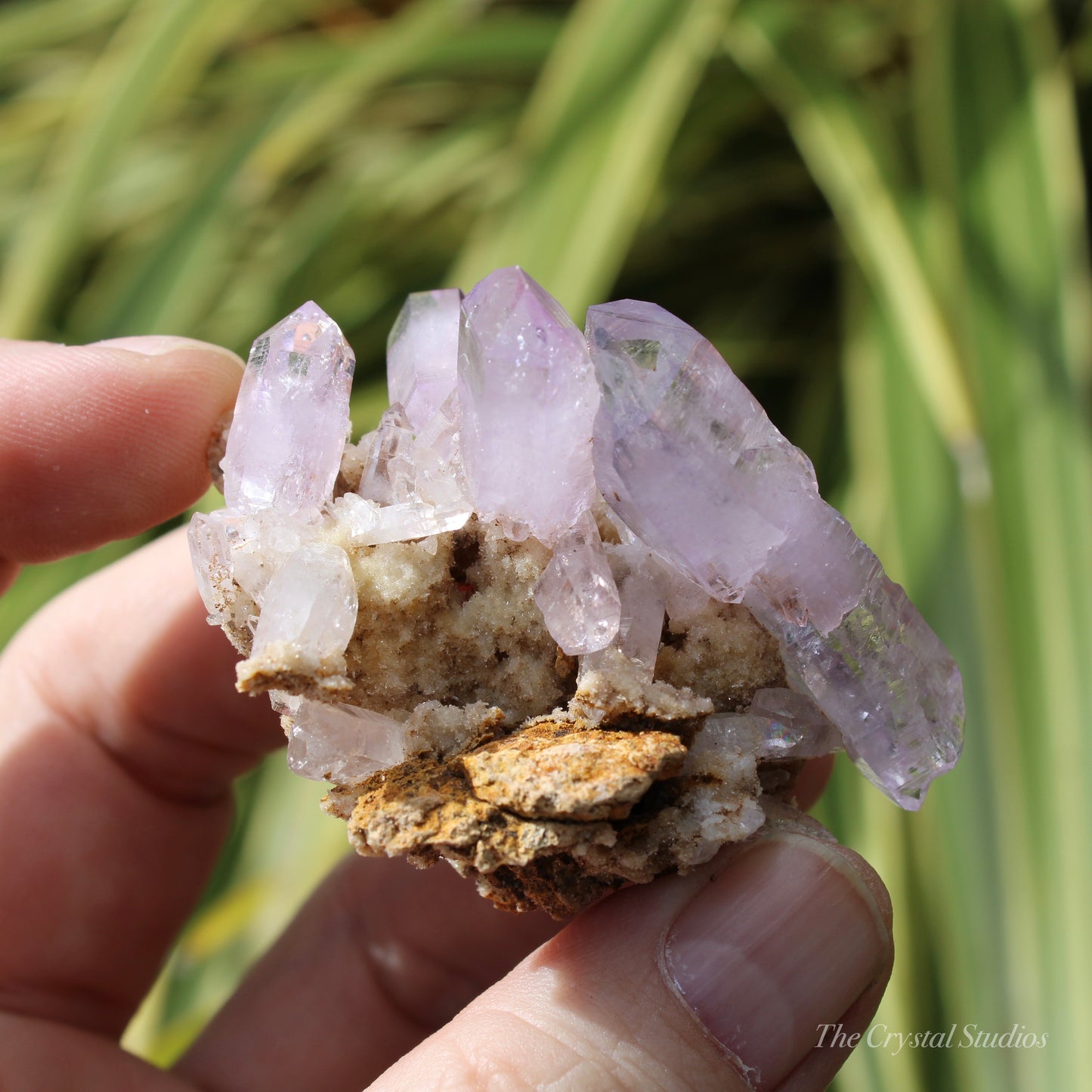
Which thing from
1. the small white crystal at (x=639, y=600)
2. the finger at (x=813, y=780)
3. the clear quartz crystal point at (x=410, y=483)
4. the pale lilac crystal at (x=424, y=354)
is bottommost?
the finger at (x=813, y=780)

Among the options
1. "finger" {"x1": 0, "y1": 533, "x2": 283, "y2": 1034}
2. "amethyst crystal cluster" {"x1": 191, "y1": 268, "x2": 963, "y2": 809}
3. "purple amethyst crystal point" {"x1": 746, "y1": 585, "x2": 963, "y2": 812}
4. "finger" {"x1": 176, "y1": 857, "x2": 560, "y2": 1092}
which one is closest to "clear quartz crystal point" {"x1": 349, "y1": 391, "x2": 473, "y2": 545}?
"amethyst crystal cluster" {"x1": 191, "y1": 268, "x2": 963, "y2": 809}

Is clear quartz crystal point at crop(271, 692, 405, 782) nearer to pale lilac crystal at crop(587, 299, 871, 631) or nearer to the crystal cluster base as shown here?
the crystal cluster base

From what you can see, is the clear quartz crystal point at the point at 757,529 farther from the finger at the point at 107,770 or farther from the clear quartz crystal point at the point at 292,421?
the finger at the point at 107,770

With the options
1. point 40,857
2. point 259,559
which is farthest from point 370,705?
point 40,857

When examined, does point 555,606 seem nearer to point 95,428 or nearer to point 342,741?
point 342,741

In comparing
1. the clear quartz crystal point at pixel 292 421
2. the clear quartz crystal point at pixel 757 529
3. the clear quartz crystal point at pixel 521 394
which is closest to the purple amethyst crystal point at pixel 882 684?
the clear quartz crystal point at pixel 757 529

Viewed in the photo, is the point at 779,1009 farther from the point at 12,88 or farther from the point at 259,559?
the point at 12,88

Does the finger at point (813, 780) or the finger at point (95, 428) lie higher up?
the finger at point (95, 428)

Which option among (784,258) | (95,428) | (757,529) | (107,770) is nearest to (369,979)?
(107,770)
